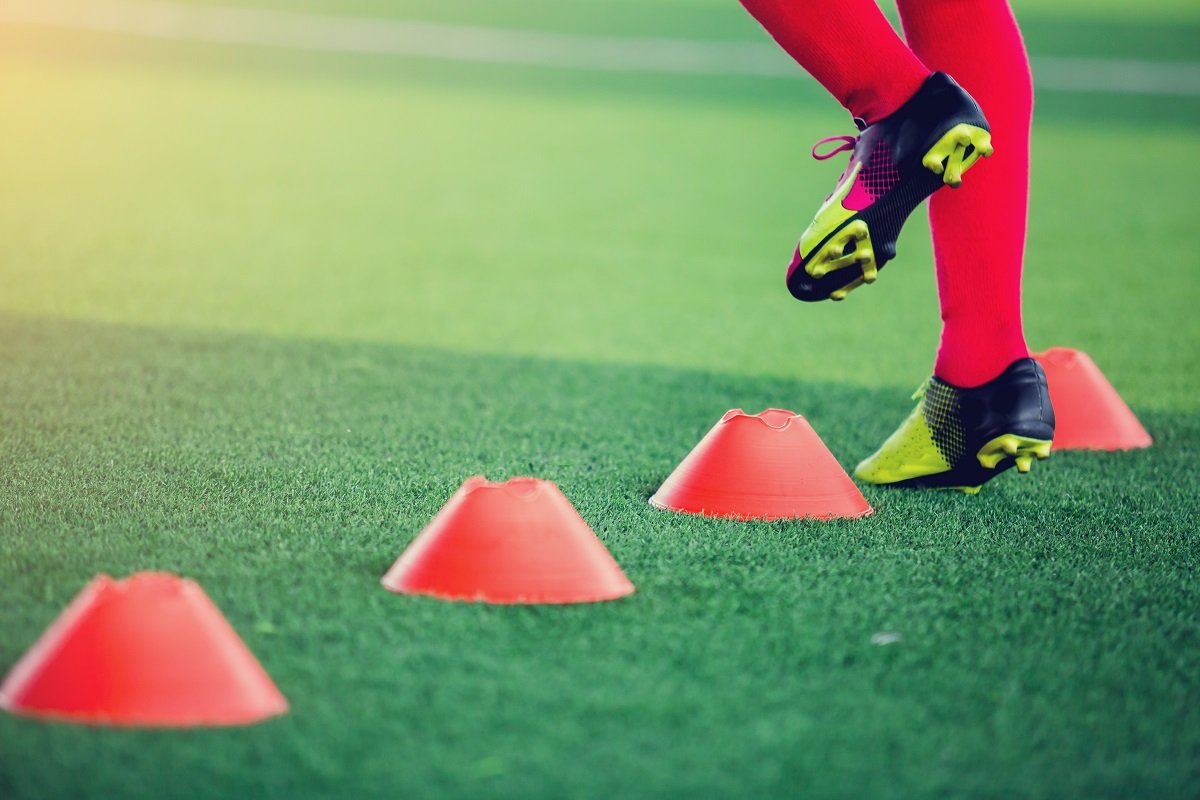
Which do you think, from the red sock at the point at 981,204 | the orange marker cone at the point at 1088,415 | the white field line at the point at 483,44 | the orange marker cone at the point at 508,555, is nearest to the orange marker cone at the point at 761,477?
the red sock at the point at 981,204

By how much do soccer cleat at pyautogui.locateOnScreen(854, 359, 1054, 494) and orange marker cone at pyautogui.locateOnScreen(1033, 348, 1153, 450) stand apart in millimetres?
475

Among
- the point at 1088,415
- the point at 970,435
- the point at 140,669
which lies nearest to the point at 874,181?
the point at 970,435

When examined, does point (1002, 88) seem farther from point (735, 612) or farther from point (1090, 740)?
point (1090, 740)

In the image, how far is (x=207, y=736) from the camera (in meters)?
1.33

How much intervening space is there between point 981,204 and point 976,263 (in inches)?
3.6

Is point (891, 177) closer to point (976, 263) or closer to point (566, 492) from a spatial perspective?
point (976, 263)

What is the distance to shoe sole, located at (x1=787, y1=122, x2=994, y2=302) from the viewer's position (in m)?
2.02

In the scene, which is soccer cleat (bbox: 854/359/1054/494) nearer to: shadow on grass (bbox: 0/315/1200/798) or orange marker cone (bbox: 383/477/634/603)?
shadow on grass (bbox: 0/315/1200/798)

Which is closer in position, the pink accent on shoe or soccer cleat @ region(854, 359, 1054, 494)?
the pink accent on shoe

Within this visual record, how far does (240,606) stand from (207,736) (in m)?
0.35

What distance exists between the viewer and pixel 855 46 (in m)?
2.10

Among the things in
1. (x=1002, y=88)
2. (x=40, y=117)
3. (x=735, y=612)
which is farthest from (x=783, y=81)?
(x=735, y=612)

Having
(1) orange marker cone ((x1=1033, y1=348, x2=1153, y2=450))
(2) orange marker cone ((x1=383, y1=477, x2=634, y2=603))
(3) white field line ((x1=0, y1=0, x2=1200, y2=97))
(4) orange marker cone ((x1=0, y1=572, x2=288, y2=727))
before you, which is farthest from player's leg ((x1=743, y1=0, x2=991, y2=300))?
(3) white field line ((x1=0, y1=0, x2=1200, y2=97))

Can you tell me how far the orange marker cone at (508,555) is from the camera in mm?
1708
